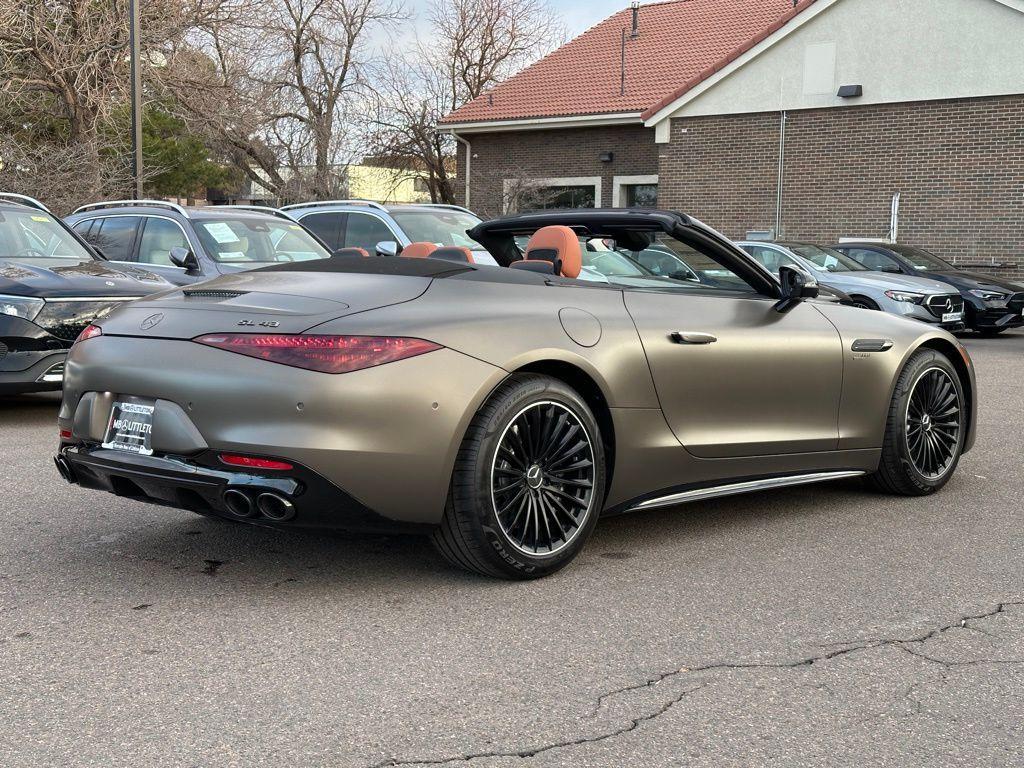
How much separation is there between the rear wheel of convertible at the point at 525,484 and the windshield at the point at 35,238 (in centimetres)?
620

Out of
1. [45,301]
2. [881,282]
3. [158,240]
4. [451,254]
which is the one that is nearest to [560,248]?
[451,254]

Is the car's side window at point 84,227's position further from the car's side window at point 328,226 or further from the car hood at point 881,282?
the car hood at point 881,282

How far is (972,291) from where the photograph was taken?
662 inches

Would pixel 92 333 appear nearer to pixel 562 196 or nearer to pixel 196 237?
pixel 196 237

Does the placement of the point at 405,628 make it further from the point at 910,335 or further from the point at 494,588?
the point at 910,335

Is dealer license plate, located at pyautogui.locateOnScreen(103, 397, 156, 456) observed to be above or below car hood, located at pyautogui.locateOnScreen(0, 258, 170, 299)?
below

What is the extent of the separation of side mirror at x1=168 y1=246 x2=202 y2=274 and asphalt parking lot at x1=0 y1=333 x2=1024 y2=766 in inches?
194

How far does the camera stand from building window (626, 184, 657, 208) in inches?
1134

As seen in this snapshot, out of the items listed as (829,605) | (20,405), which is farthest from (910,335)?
(20,405)

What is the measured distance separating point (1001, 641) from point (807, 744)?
115 centimetres

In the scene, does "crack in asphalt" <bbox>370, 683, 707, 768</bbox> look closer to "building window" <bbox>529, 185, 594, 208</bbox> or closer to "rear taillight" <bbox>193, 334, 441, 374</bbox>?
"rear taillight" <bbox>193, 334, 441, 374</bbox>

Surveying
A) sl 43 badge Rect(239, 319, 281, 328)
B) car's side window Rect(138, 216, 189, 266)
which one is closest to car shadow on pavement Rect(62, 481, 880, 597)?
sl 43 badge Rect(239, 319, 281, 328)

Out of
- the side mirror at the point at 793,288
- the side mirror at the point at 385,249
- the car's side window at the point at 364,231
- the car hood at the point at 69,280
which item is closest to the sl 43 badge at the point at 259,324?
the side mirror at the point at 385,249

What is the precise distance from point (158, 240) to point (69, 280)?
324 centimetres
